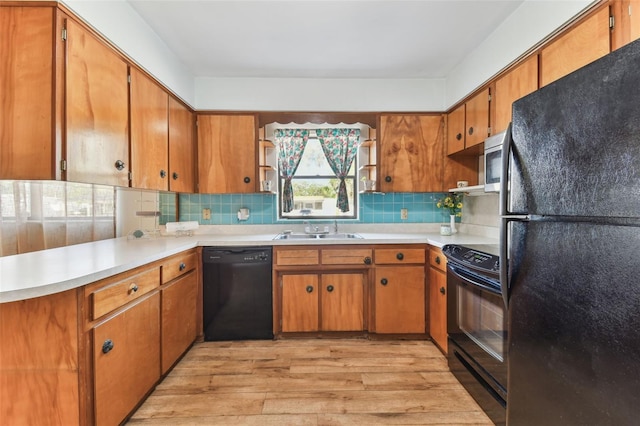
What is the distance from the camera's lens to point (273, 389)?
5.82ft

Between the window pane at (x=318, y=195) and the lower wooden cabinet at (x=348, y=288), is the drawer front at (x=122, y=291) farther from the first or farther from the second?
the window pane at (x=318, y=195)

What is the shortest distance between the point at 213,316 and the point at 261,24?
2.33 m

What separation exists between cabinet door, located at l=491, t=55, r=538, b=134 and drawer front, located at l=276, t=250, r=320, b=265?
67.8 inches

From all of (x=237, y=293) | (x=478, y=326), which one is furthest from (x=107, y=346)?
(x=478, y=326)

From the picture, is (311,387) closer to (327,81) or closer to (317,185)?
(317,185)

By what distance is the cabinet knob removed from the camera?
1.27 m

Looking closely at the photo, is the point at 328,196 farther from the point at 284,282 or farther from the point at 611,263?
the point at 611,263

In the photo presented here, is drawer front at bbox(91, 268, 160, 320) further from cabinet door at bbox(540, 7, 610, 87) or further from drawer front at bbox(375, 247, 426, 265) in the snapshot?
cabinet door at bbox(540, 7, 610, 87)

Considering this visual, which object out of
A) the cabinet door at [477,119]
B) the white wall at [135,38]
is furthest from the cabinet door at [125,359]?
the cabinet door at [477,119]

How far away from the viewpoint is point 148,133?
200cm

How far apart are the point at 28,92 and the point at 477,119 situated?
2792mm

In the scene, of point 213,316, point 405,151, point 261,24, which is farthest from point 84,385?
point 405,151

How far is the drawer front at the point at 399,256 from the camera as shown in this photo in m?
2.39

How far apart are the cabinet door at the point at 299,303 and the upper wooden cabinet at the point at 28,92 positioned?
1699mm
